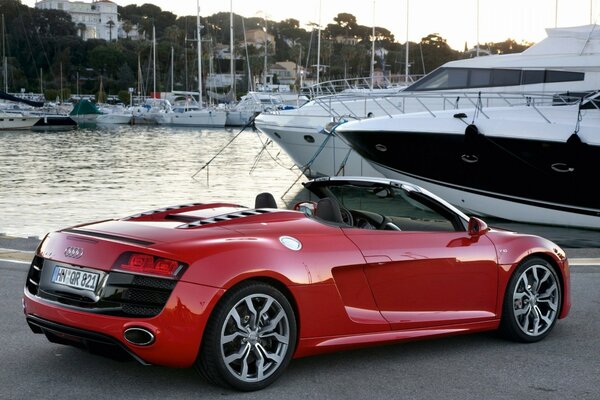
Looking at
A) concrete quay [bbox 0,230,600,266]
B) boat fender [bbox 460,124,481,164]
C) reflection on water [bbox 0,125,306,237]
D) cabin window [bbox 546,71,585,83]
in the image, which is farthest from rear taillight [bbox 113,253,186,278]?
cabin window [bbox 546,71,585,83]

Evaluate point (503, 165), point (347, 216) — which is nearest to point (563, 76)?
point (503, 165)

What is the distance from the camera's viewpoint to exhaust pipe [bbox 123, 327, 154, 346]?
17.5 feet

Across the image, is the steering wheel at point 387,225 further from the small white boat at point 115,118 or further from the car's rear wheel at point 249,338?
the small white boat at point 115,118

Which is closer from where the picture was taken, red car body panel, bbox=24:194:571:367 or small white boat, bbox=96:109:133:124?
red car body panel, bbox=24:194:571:367

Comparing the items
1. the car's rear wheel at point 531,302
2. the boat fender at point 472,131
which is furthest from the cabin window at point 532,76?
the car's rear wheel at point 531,302

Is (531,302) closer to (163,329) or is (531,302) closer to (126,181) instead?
(163,329)

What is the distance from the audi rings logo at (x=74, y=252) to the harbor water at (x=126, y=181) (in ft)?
41.6

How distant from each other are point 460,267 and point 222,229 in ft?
5.88

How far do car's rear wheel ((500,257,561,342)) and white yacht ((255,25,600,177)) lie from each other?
44.5ft

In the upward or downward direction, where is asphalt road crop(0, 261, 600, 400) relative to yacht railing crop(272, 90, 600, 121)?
downward

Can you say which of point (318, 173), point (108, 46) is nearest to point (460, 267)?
point (318, 173)

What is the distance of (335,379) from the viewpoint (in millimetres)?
5984

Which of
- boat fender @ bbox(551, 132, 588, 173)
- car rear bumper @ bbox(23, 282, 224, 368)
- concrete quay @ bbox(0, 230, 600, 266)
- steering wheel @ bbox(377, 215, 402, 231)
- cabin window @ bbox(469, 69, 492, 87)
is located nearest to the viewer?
car rear bumper @ bbox(23, 282, 224, 368)

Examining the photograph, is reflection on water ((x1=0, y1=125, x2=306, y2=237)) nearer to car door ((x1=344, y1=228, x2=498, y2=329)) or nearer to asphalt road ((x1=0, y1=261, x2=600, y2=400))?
asphalt road ((x1=0, y1=261, x2=600, y2=400))
